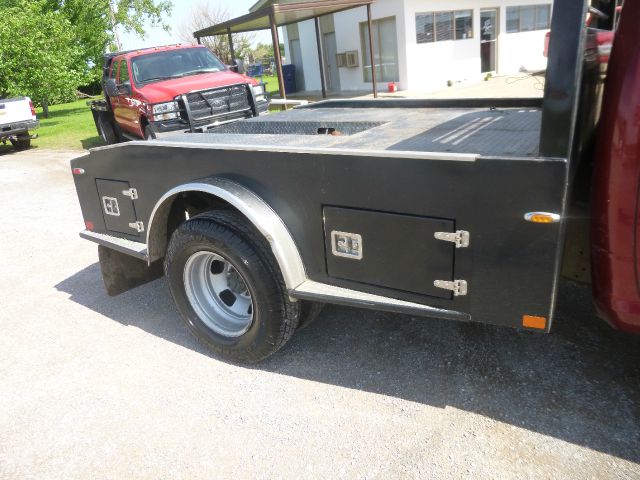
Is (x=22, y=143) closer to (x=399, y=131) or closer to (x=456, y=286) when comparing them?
(x=399, y=131)

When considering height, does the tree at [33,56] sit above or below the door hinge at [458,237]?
above

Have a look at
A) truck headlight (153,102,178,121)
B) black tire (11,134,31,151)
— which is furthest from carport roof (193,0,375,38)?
black tire (11,134,31,151)

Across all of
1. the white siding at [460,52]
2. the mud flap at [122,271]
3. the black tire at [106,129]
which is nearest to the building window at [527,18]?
the white siding at [460,52]

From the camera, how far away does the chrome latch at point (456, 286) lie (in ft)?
7.97

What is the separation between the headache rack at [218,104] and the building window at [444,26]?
9534 millimetres

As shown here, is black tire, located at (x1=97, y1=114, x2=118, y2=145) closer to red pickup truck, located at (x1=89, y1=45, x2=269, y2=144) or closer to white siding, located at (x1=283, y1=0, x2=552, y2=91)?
red pickup truck, located at (x1=89, y1=45, x2=269, y2=144)

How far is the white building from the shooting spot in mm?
18172

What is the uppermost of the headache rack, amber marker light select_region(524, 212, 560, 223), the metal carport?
the metal carport

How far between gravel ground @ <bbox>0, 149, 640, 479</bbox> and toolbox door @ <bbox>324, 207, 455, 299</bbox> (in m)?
0.73

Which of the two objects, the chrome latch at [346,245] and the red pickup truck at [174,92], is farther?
the red pickup truck at [174,92]

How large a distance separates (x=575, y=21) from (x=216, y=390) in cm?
254

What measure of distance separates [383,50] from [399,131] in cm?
1702

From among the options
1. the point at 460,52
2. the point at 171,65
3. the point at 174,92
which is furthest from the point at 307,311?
the point at 460,52

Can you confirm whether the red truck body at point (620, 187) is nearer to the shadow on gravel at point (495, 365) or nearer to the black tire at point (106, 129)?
the shadow on gravel at point (495, 365)
